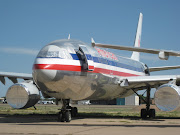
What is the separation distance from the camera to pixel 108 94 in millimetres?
19234

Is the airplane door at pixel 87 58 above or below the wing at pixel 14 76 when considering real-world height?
above

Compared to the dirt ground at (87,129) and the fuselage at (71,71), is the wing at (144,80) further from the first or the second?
the dirt ground at (87,129)

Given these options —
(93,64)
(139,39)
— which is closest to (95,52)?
(93,64)

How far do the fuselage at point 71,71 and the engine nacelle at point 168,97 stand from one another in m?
3.38

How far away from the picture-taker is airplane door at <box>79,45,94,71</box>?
15384 mm

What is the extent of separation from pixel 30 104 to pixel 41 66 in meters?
4.67

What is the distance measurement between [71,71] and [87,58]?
58.2 inches

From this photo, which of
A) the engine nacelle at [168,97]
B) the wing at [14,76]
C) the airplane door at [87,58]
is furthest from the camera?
the wing at [14,76]

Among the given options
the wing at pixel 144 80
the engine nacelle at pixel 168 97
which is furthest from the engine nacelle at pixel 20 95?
the engine nacelle at pixel 168 97

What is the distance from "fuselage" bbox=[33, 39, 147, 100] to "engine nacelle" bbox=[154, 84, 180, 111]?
338 cm

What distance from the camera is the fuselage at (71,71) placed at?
1409 centimetres

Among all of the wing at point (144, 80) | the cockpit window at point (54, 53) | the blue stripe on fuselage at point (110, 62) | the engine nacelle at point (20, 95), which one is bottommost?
the engine nacelle at point (20, 95)

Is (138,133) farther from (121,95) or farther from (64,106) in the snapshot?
(121,95)

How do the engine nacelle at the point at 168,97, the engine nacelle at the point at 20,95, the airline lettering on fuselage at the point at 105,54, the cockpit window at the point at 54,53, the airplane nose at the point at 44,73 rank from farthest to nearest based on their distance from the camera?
the airline lettering on fuselage at the point at 105,54 → the engine nacelle at the point at 20,95 → the engine nacelle at the point at 168,97 → the cockpit window at the point at 54,53 → the airplane nose at the point at 44,73
